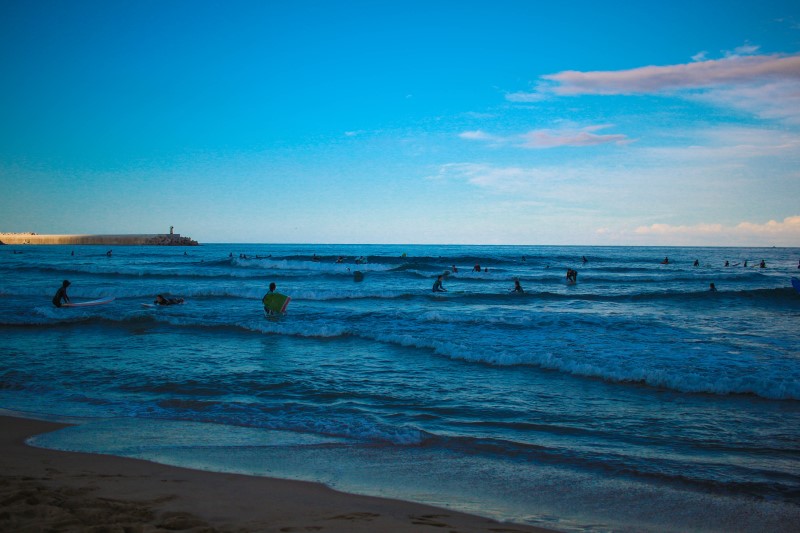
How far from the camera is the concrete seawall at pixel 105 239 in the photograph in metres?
142

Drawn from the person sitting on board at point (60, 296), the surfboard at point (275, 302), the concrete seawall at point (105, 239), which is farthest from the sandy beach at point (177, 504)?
Result: the concrete seawall at point (105, 239)

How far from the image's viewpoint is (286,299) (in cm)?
1988

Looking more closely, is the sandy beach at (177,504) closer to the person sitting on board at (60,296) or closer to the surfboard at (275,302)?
the surfboard at (275,302)

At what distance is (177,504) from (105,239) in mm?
167531

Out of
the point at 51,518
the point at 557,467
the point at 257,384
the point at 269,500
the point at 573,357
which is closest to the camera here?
the point at 51,518

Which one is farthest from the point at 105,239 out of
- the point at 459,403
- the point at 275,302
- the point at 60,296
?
the point at 459,403

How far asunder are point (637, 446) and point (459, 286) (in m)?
30.0

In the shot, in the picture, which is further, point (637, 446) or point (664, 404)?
point (664, 404)

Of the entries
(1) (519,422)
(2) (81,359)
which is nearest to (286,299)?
(2) (81,359)

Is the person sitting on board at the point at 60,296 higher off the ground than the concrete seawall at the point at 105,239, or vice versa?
the concrete seawall at the point at 105,239

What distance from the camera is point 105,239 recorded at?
483ft

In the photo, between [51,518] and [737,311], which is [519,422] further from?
[737,311]

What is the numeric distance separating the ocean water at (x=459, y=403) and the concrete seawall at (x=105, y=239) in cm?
13299

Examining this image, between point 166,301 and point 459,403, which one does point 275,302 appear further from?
point 459,403
